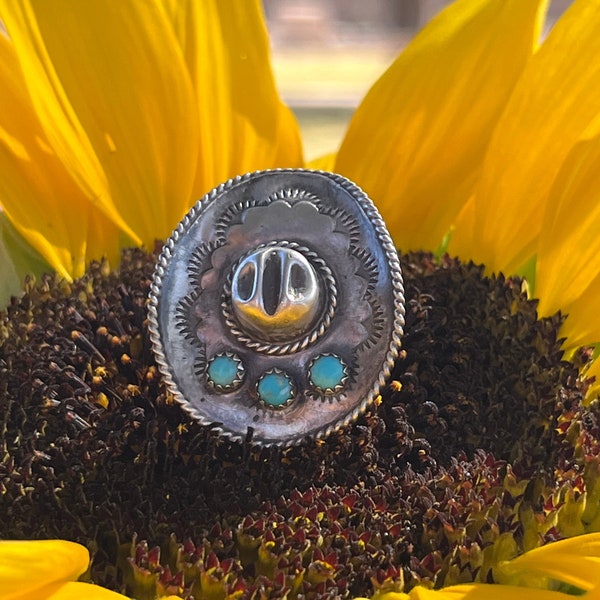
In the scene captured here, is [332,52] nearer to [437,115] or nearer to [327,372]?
[437,115]

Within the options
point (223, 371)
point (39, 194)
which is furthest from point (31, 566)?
point (39, 194)

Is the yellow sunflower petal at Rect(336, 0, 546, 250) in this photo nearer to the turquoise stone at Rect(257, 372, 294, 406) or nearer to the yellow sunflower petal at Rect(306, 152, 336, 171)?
the yellow sunflower petal at Rect(306, 152, 336, 171)

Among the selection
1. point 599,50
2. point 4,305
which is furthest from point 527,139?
point 4,305

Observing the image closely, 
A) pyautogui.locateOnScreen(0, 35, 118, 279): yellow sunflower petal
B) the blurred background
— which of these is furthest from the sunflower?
the blurred background

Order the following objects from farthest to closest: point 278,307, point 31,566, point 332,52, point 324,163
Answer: point 332,52 < point 324,163 < point 278,307 < point 31,566

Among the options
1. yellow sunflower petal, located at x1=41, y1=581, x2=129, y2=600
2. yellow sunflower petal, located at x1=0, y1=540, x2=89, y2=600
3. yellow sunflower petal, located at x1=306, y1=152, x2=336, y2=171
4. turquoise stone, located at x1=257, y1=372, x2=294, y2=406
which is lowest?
turquoise stone, located at x1=257, y1=372, x2=294, y2=406

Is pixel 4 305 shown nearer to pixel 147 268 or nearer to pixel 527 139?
pixel 147 268
